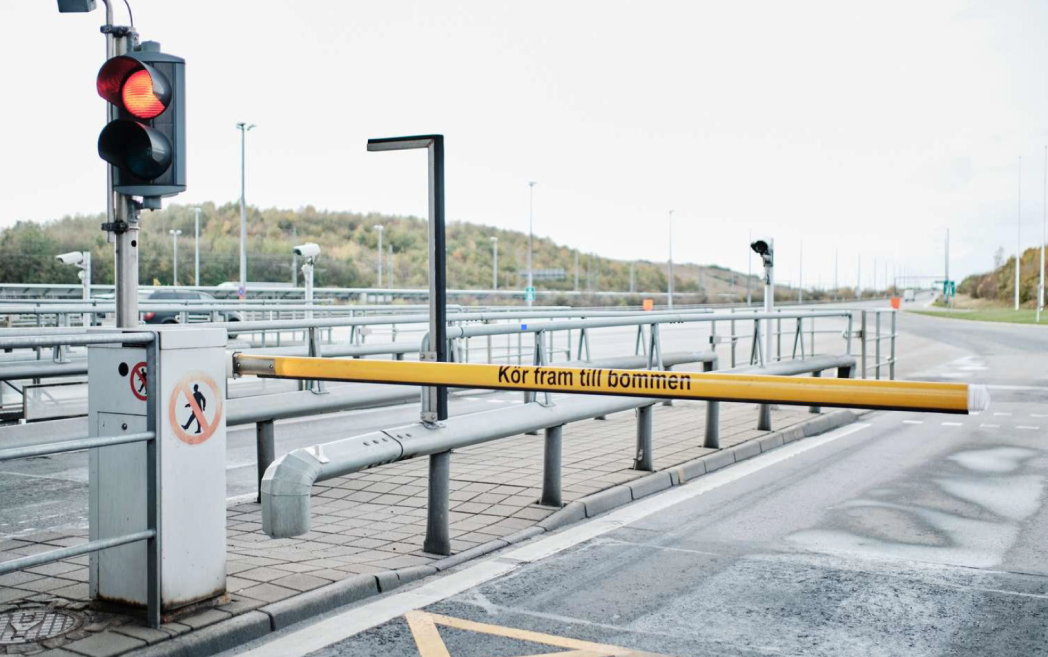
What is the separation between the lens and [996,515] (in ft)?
24.4

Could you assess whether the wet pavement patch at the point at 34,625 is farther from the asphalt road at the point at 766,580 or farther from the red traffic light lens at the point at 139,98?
the red traffic light lens at the point at 139,98

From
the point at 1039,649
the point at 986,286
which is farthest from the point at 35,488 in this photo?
the point at 986,286

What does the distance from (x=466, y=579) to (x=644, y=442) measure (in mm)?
3249

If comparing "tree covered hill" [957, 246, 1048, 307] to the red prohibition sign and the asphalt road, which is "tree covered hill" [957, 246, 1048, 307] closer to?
the asphalt road

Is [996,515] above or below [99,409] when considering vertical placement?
below

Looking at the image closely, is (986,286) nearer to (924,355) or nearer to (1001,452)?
(924,355)

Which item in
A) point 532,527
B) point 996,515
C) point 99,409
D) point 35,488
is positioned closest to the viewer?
point 99,409

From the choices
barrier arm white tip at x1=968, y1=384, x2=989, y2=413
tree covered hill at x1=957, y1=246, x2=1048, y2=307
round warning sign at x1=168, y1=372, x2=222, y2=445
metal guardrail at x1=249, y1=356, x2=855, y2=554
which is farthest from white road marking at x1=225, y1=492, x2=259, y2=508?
tree covered hill at x1=957, y1=246, x2=1048, y2=307

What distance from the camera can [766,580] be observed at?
222 inches

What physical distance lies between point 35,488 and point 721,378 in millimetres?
6310

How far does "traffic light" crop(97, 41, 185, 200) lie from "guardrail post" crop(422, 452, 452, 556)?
2.13 meters

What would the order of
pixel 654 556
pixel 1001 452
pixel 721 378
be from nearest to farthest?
pixel 721 378
pixel 654 556
pixel 1001 452

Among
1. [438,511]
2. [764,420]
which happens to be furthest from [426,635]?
[764,420]

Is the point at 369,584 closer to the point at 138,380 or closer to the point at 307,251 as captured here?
the point at 138,380
